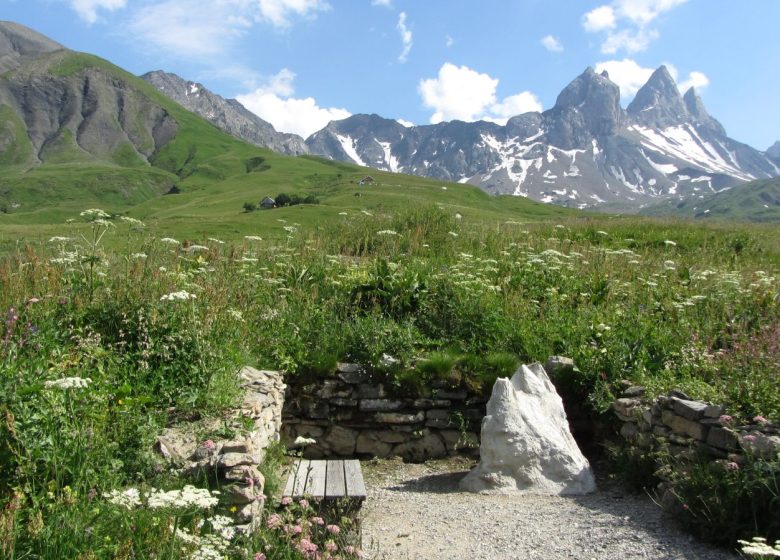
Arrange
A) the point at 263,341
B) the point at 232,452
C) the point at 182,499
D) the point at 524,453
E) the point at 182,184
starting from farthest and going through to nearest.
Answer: the point at 182,184, the point at 263,341, the point at 524,453, the point at 232,452, the point at 182,499

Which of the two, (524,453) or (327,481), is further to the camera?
(524,453)

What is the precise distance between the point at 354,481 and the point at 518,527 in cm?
163

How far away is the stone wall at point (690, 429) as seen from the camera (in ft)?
17.6

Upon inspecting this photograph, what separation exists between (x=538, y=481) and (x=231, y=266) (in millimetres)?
6075

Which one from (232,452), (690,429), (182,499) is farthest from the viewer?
(690,429)

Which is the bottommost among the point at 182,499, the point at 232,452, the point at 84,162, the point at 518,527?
the point at 518,527

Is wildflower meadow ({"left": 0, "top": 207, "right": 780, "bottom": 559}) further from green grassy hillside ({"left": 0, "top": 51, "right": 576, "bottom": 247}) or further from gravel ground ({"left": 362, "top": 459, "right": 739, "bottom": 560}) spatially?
green grassy hillside ({"left": 0, "top": 51, "right": 576, "bottom": 247})

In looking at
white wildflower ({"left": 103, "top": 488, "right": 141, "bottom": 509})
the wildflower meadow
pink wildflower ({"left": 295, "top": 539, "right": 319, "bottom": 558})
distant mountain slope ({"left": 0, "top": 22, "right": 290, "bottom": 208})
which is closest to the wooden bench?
the wildflower meadow

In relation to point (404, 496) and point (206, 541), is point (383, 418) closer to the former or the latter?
point (404, 496)

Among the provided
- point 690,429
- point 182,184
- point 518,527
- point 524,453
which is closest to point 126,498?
point 518,527

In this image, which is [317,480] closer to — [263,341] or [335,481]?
[335,481]

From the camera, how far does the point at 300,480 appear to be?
234 inches

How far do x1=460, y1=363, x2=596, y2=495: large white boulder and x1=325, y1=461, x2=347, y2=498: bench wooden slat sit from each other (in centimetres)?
172

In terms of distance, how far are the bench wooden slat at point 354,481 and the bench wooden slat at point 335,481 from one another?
4 cm
